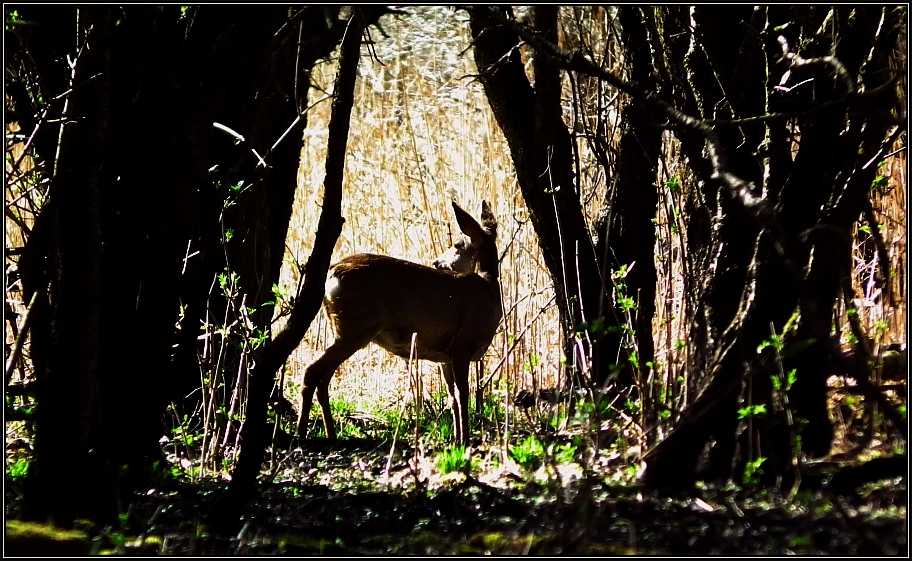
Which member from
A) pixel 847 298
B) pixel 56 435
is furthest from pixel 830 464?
pixel 56 435

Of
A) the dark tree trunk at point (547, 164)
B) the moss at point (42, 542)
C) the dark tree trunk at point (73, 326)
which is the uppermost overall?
the dark tree trunk at point (547, 164)

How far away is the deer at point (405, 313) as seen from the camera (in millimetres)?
5867

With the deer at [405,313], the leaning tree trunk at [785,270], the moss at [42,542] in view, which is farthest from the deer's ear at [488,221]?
the moss at [42,542]

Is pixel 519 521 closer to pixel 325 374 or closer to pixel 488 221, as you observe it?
pixel 325 374

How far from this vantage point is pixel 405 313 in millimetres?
6027

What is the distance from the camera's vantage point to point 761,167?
3268mm

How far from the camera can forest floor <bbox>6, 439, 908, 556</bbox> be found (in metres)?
2.68

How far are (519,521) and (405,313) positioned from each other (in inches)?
119

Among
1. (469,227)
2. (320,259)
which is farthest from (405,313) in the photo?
(320,259)

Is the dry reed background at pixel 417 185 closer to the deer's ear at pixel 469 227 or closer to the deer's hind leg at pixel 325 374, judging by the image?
the deer's ear at pixel 469 227

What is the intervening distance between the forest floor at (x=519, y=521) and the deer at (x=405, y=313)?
196 cm

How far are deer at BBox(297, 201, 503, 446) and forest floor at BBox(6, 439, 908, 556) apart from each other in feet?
6.43

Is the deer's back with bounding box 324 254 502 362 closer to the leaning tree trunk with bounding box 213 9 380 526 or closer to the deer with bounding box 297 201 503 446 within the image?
the deer with bounding box 297 201 503 446

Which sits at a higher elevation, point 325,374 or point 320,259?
point 320,259
